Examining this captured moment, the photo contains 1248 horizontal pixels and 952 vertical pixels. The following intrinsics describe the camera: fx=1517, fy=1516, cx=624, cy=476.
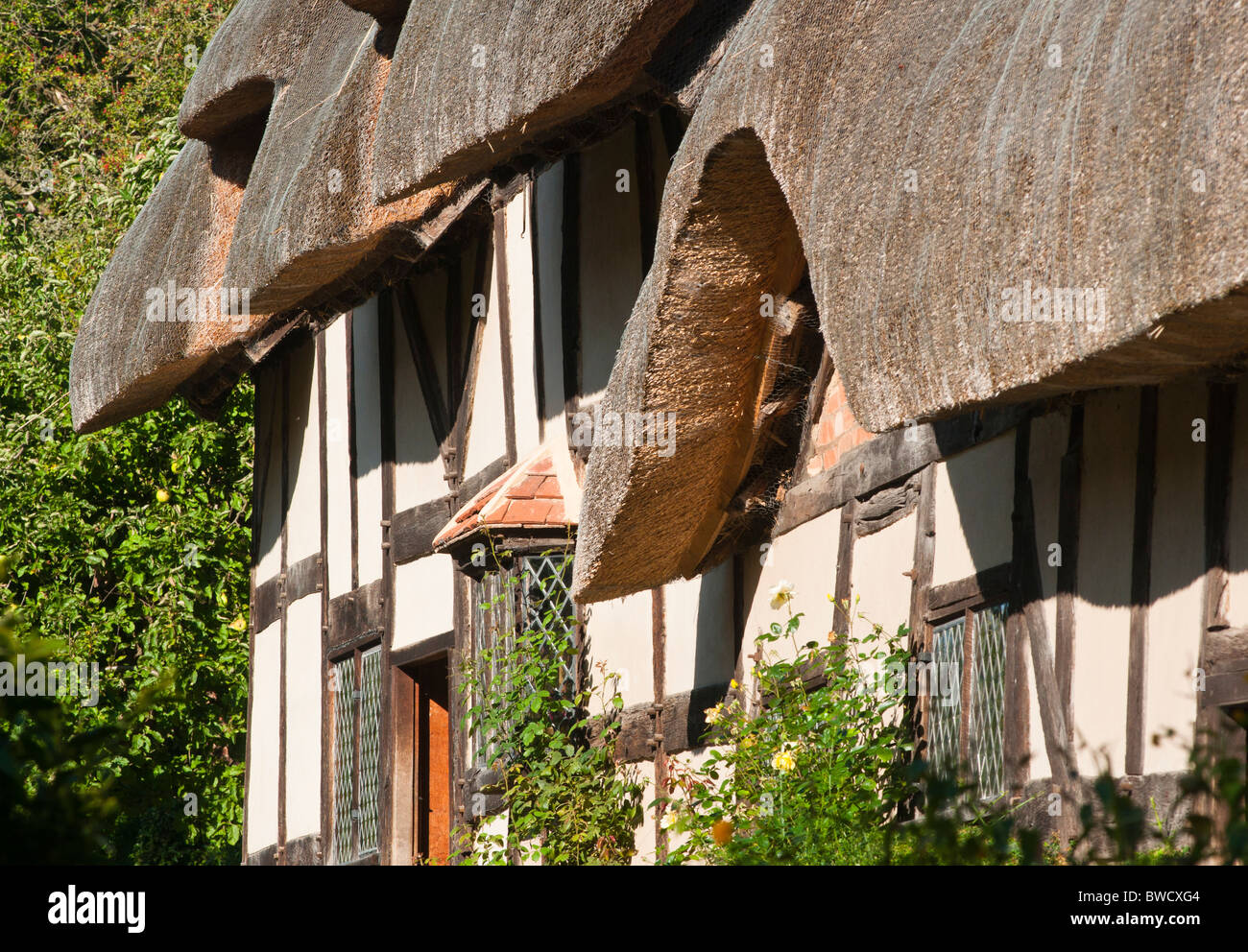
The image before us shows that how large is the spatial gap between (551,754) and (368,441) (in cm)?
321

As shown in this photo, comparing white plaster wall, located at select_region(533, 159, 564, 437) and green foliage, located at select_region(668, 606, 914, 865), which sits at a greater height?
white plaster wall, located at select_region(533, 159, 564, 437)

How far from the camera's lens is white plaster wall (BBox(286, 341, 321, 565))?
9938mm

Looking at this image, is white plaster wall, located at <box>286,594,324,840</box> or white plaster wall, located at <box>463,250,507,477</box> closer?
white plaster wall, located at <box>463,250,507,477</box>

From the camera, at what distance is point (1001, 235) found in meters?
3.35

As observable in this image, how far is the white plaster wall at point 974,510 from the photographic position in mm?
4559

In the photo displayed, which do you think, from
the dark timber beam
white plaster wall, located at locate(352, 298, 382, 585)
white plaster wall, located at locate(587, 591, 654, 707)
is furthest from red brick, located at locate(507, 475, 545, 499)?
the dark timber beam

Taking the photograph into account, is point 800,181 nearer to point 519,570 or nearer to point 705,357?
point 705,357

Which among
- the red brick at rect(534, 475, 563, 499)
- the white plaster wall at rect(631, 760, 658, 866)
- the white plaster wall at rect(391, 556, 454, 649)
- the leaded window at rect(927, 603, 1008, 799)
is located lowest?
the white plaster wall at rect(631, 760, 658, 866)

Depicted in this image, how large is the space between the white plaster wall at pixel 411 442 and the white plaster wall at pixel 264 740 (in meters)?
2.13

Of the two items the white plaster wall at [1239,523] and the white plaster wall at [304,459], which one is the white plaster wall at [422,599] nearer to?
the white plaster wall at [304,459]

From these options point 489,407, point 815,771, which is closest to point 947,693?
point 815,771

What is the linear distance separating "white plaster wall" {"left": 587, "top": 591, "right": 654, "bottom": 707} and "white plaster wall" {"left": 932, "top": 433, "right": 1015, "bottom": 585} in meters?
2.03

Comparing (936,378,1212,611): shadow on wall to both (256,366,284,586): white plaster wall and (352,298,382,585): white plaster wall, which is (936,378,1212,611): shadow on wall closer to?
(352,298,382,585): white plaster wall

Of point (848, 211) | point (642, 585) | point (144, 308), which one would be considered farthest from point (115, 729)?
point (144, 308)
